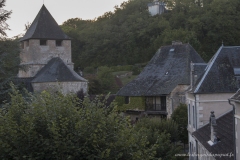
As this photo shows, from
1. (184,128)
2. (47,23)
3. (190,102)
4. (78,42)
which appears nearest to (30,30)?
(47,23)

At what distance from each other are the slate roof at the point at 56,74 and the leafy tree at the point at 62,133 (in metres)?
27.5

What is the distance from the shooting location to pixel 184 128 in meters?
26.5

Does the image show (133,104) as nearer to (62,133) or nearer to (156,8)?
(62,133)

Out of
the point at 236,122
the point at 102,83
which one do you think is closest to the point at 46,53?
the point at 102,83

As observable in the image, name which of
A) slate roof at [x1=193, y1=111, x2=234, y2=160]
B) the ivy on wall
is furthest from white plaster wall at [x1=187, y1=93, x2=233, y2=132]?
the ivy on wall

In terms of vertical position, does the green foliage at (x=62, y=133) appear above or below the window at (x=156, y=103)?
above

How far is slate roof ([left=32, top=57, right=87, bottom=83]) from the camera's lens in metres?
38.8

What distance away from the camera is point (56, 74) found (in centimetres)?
A: 3912

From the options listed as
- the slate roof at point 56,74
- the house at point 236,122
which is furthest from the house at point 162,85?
the house at point 236,122

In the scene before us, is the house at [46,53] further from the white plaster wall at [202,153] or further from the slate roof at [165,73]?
the white plaster wall at [202,153]

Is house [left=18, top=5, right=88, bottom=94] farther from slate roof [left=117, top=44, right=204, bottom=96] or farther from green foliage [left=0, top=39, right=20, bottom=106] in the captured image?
green foliage [left=0, top=39, right=20, bottom=106]

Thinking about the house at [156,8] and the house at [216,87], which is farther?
the house at [156,8]

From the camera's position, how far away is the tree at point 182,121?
2605 centimetres

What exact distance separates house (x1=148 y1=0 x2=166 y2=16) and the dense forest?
208 cm
